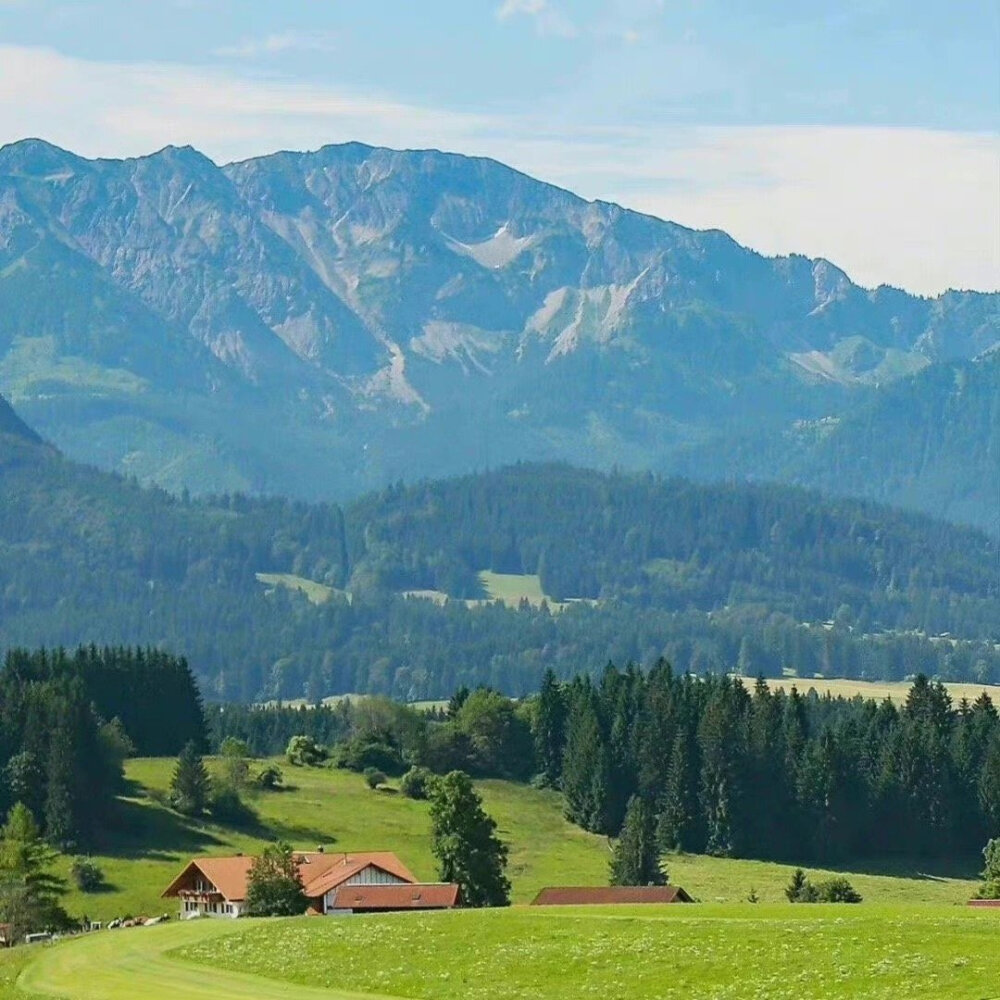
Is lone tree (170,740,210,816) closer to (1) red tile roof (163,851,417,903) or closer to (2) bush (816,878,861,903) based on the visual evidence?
(1) red tile roof (163,851,417,903)

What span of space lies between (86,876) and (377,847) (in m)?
22.9

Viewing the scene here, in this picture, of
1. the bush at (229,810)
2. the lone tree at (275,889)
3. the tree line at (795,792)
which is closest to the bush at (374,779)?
the tree line at (795,792)

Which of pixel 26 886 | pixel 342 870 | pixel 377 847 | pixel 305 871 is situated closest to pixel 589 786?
pixel 377 847

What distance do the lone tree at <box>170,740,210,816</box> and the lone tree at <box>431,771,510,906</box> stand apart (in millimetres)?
30271

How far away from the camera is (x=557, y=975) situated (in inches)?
3477

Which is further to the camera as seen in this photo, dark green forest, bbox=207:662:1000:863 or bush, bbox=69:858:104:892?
dark green forest, bbox=207:662:1000:863

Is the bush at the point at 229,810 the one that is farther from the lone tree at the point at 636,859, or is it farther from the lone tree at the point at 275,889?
the lone tree at the point at 275,889

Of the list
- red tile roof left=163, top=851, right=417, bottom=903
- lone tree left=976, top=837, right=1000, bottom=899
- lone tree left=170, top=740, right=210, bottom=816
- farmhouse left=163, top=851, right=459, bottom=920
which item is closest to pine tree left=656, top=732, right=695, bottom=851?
lone tree left=976, top=837, right=1000, bottom=899

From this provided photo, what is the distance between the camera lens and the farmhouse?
427 feet

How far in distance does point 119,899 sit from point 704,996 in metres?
73.1

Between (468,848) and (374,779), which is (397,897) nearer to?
(468,848)

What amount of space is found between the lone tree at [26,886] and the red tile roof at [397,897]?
1474cm

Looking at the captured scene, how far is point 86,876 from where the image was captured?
5989 inches

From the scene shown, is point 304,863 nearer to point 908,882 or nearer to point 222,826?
point 222,826
